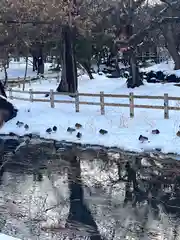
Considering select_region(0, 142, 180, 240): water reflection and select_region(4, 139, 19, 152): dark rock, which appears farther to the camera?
select_region(4, 139, 19, 152): dark rock

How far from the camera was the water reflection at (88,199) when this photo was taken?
9.02 m

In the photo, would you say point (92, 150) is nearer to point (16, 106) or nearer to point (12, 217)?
point (12, 217)

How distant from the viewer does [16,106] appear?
2403cm

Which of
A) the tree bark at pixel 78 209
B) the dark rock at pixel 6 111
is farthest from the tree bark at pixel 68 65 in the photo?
the tree bark at pixel 78 209

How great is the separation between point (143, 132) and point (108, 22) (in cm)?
1504

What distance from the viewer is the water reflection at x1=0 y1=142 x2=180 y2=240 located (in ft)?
29.6

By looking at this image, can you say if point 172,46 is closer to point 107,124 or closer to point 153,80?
point 153,80

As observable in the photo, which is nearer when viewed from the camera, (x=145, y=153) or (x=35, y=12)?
(x=145, y=153)

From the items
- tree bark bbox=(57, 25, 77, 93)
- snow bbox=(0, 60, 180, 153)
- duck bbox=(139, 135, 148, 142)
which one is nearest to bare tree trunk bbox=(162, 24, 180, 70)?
snow bbox=(0, 60, 180, 153)

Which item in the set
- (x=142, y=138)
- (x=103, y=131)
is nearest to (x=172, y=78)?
(x=103, y=131)

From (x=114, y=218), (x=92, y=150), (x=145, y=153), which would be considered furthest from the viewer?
(x=92, y=150)

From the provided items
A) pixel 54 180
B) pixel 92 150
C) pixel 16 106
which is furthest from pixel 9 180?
pixel 16 106

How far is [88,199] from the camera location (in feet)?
36.1

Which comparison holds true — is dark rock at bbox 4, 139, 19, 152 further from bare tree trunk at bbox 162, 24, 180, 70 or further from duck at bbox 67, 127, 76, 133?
bare tree trunk at bbox 162, 24, 180, 70
